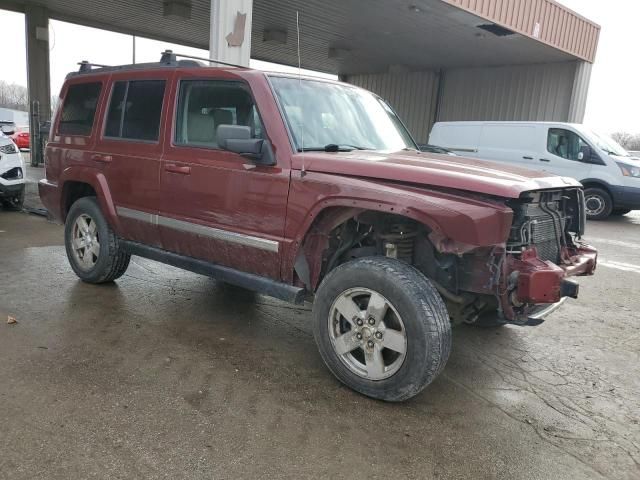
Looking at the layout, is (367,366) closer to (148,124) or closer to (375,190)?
(375,190)

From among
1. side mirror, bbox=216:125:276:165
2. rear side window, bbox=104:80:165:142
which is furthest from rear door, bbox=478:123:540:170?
side mirror, bbox=216:125:276:165

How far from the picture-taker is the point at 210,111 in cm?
407

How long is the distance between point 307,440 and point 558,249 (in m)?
2.12

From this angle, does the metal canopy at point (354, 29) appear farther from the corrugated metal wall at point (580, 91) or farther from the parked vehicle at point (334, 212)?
the parked vehicle at point (334, 212)

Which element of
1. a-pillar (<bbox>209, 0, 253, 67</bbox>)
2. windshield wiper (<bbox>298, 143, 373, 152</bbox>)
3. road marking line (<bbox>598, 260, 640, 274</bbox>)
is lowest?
road marking line (<bbox>598, 260, 640, 274</bbox>)

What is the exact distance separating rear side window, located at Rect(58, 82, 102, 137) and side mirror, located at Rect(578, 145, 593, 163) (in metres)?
10.3

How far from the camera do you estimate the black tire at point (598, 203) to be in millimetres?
11758

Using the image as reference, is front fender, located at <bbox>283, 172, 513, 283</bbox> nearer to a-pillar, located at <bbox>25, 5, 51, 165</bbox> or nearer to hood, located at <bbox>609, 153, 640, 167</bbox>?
hood, located at <bbox>609, 153, 640, 167</bbox>

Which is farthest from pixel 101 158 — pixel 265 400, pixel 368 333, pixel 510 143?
pixel 510 143

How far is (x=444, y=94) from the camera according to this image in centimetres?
2038

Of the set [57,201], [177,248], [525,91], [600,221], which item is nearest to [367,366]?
[177,248]

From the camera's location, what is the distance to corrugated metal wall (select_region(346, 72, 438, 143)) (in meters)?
20.9

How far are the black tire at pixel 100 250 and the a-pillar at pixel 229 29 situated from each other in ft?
11.4

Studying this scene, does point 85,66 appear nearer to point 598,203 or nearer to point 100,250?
point 100,250
